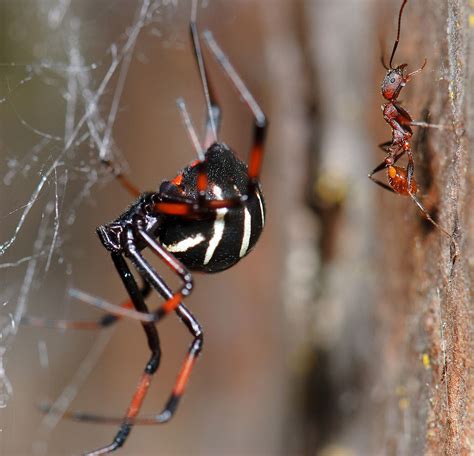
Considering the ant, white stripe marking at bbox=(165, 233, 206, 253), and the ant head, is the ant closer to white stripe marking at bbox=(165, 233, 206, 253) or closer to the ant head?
the ant head

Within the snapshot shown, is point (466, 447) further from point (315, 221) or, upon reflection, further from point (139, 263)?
point (315, 221)

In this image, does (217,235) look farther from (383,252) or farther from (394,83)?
(383,252)

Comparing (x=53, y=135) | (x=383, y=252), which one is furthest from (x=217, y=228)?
(x=383, y=252)

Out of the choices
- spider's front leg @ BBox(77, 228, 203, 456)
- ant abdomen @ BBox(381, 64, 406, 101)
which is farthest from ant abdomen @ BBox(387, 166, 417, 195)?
spider's front leg @ BBox(77, 228, 203, 456)

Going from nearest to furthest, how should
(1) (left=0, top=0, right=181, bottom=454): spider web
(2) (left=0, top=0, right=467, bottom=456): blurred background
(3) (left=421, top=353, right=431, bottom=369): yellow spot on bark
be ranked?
(3) (left=421, top=353, right=431, bottom=369): yellow spot on bark, (1) (left=0, top=0, right=181, bottom=454): spider web, (2) (left=0, top=0, right=467, bottom=456): blurred background

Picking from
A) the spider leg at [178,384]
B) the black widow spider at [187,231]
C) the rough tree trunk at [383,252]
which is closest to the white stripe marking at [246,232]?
the black widow spider at [187,231]
